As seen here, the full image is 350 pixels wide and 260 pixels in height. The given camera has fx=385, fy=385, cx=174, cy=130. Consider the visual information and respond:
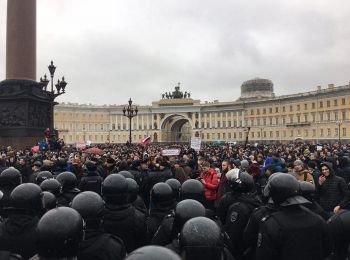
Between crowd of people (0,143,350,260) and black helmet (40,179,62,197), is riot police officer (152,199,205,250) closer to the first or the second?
crowd of people (0,143,350,260)

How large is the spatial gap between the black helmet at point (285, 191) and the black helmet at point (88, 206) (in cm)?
180

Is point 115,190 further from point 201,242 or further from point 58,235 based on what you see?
point 201,242

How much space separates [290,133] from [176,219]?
9216 cm

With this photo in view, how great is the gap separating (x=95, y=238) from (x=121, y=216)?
4.50 ft

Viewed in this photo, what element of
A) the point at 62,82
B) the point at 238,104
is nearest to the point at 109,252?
the point at 62,82

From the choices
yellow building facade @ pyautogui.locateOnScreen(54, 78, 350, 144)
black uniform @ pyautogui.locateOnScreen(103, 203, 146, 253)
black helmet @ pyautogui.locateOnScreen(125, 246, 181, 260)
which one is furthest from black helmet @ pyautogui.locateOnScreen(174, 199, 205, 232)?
yellow building facade @ pyautogui.locateOnScreen(54, 78, 350, 144)

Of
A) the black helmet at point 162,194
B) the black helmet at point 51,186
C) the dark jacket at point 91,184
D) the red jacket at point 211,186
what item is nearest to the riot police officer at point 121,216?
the black helmet at point 162,194

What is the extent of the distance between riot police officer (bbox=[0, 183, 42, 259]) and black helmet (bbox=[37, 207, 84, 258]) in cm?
124

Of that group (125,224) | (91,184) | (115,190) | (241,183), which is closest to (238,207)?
(241,183)

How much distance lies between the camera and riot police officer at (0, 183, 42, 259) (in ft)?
13.1

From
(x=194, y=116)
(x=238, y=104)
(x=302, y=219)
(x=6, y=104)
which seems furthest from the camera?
(x=194, y=116)

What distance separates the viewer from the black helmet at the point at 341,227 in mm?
4066

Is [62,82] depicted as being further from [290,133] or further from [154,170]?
[290,133]

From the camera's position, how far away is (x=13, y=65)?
23469mm
